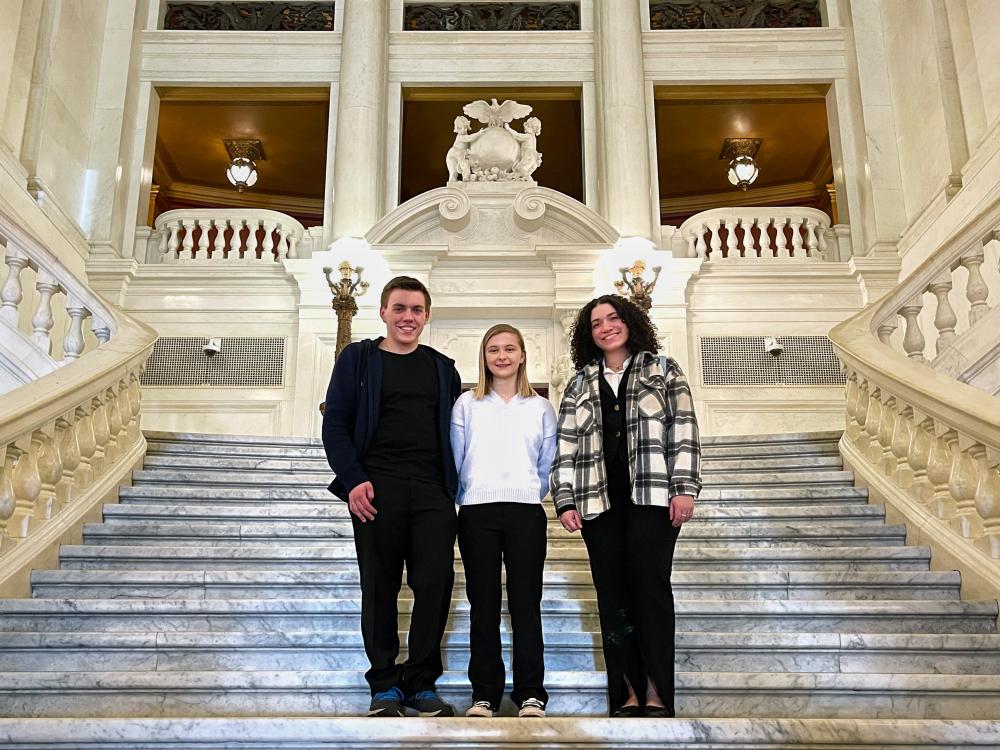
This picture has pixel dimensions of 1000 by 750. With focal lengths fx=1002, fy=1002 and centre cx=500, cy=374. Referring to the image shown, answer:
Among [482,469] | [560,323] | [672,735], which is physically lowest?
[672,735]

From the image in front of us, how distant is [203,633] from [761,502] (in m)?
2.88

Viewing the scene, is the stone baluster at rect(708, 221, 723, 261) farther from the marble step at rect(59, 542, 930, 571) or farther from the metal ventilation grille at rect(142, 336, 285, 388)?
the marble step at rect(59, 542, 930, 571)

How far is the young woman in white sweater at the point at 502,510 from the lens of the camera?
9.84 feet

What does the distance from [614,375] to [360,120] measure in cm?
741

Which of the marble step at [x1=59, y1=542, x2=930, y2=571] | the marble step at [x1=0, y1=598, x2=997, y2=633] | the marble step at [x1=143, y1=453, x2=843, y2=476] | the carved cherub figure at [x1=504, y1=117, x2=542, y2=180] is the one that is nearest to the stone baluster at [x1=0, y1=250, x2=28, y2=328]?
the marble step at [x1=143, y1=453, x2=843, y2=476]

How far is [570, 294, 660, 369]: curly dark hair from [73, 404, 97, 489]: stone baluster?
2.54 meters

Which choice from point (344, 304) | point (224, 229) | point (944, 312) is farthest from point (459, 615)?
point (224, 229)

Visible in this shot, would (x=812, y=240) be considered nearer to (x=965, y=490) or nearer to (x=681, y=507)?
(x=965, y=490)

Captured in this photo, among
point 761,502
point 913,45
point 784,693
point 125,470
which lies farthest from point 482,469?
point 913,45

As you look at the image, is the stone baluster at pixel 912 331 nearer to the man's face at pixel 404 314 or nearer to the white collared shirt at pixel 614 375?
the white collared shirt at pixel 614 375

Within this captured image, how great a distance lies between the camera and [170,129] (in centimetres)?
1398

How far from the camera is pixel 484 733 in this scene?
8.48ft

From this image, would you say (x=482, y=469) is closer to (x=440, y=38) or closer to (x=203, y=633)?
(x=203, y=633)

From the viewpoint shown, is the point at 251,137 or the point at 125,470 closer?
the point at 125,470
